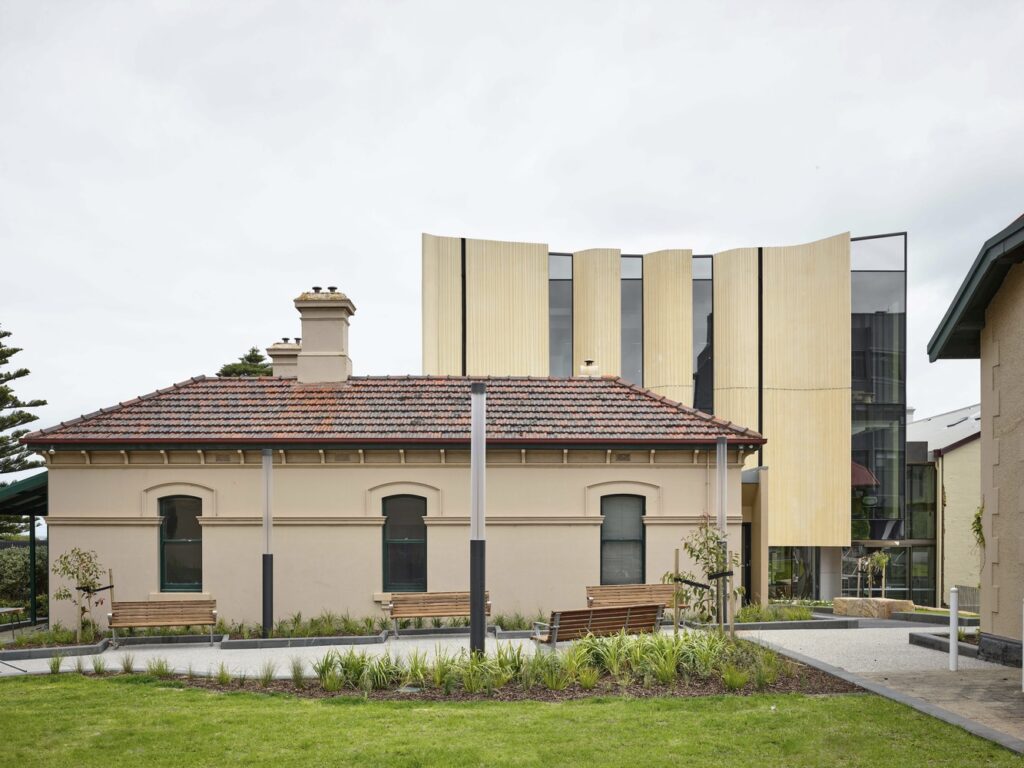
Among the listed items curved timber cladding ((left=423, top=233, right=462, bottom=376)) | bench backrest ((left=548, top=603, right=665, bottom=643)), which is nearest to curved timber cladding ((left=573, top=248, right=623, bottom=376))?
curved timber cladding ((left=423, top=233, right=462, bottom=376))

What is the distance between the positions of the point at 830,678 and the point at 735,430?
25.1 feet

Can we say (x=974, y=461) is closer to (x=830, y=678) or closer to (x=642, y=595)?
(x=642, y=595)

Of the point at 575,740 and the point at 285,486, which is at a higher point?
the point at 285,486

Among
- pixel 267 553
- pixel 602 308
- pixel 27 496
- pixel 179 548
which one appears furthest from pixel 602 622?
pixel 602 308

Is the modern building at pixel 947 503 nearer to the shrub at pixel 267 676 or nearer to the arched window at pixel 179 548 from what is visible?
the arched window at pixel 179 548

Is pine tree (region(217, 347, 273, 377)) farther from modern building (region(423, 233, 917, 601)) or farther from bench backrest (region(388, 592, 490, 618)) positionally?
bench backrest (region(388, 592, 490, 618))

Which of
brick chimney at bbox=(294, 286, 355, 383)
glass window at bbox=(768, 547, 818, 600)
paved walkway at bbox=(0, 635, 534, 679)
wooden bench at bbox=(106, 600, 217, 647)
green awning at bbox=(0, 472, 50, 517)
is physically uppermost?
brick chimney at bbox=(294, 286, 355, 383)

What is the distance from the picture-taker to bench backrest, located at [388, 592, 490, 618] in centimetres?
1606

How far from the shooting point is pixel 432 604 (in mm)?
16266

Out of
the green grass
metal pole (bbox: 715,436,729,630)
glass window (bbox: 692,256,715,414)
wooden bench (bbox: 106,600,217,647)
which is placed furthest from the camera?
glass window (bbox: 692,256,715,414)

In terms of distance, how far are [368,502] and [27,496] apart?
7675 mm

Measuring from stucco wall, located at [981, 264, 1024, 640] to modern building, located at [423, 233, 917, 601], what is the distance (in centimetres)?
1803

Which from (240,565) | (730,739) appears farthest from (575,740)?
(240,565)

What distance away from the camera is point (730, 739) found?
Answer: 28.5ft
